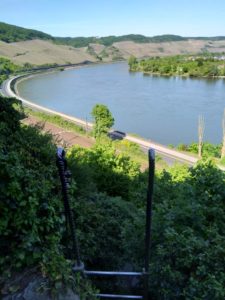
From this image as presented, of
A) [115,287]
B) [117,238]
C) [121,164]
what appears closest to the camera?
[115,287]

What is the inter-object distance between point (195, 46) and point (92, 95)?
130571mm

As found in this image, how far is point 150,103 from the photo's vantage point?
1604 inches

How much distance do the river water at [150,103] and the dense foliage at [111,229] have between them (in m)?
23.4

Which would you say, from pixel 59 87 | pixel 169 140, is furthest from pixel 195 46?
pixel 169 140

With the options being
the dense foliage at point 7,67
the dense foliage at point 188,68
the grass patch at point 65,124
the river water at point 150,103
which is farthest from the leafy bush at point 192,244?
the dense foliage at point 7,67

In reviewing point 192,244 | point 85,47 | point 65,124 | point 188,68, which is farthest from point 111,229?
point 85,47

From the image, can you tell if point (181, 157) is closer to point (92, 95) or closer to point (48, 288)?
point (48, 288)

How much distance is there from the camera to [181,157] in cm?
2252

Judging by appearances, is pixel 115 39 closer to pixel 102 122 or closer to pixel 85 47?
pixel 85 47

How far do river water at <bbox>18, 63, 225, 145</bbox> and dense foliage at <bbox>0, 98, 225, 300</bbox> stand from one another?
2339cm

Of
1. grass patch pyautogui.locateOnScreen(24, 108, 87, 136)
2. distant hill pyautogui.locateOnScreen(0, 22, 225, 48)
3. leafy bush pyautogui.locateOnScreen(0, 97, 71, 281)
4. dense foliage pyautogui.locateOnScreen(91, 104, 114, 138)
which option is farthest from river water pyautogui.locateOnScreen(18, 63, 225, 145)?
distant hill pyautogui.locateOnScreen(0, 22, 225, 48)

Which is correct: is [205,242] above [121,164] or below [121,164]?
above

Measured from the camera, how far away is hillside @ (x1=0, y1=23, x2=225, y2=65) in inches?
4080

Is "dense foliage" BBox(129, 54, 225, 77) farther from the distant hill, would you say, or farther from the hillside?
the distant hill
